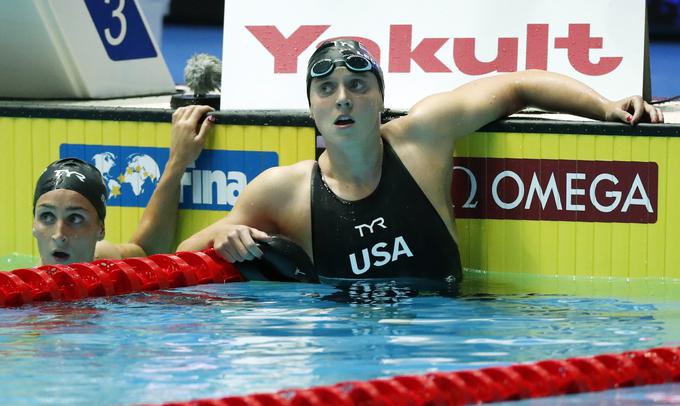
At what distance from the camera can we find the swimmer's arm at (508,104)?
436cm

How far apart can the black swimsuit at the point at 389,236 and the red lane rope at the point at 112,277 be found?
1.25 feet

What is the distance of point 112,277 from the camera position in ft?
13.9

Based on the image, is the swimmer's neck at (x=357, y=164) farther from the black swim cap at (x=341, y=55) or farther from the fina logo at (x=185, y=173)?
the fina logo at (x=185, y=173)

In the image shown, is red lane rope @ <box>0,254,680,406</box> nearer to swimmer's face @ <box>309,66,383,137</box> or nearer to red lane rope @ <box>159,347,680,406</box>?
red lane rope @ <box>159,347,680,406</box>

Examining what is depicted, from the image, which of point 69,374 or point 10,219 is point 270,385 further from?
point 10,219

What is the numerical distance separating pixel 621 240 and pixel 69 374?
2.13 m

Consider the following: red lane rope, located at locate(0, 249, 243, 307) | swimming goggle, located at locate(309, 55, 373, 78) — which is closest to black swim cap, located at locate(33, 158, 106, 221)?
red lane rope, located at locate(0, 249, 243, 307)

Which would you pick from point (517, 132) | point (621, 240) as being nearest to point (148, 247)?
point (517, 132)

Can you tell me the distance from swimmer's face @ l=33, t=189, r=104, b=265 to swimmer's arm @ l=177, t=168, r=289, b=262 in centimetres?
43

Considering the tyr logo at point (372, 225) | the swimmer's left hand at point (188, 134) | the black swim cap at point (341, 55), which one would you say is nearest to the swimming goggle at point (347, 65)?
the black swim cap at point (341, 55)

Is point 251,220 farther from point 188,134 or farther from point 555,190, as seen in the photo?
point 555,190

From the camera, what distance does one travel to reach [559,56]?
465cm

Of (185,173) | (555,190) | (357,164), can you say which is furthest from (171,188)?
(555,190)

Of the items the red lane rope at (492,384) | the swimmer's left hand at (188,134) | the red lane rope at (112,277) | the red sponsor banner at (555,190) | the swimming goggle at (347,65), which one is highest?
the swimming goggle at (347,65)
